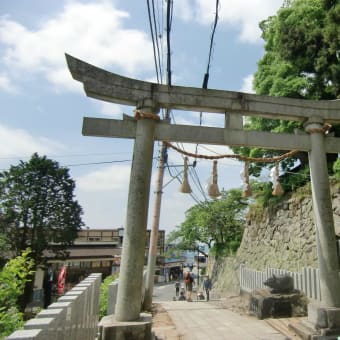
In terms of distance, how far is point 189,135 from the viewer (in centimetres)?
597

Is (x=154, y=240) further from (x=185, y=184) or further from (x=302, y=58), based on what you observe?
(x=302, y=58)

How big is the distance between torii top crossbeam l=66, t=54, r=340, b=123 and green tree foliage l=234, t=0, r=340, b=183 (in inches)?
266

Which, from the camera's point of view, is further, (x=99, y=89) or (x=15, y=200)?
(x=15, y=200)

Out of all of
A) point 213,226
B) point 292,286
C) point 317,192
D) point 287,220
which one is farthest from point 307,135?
point 213,226

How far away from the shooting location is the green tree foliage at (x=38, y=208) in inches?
917

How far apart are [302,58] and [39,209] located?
22.4 m

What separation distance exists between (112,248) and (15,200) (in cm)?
1729

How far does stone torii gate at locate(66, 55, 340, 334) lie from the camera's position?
201 inches

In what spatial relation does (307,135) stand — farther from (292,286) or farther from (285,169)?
(285,169)

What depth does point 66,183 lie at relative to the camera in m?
26.9

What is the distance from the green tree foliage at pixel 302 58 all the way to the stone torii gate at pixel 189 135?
22.7 feet

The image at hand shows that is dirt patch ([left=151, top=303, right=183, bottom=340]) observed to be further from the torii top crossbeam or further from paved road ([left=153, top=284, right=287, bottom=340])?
the torii top crossbeam

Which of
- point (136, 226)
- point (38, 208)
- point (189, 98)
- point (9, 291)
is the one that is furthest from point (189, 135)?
point (38, 208)

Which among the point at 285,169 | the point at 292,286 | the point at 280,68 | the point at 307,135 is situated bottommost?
the point at 292,286
